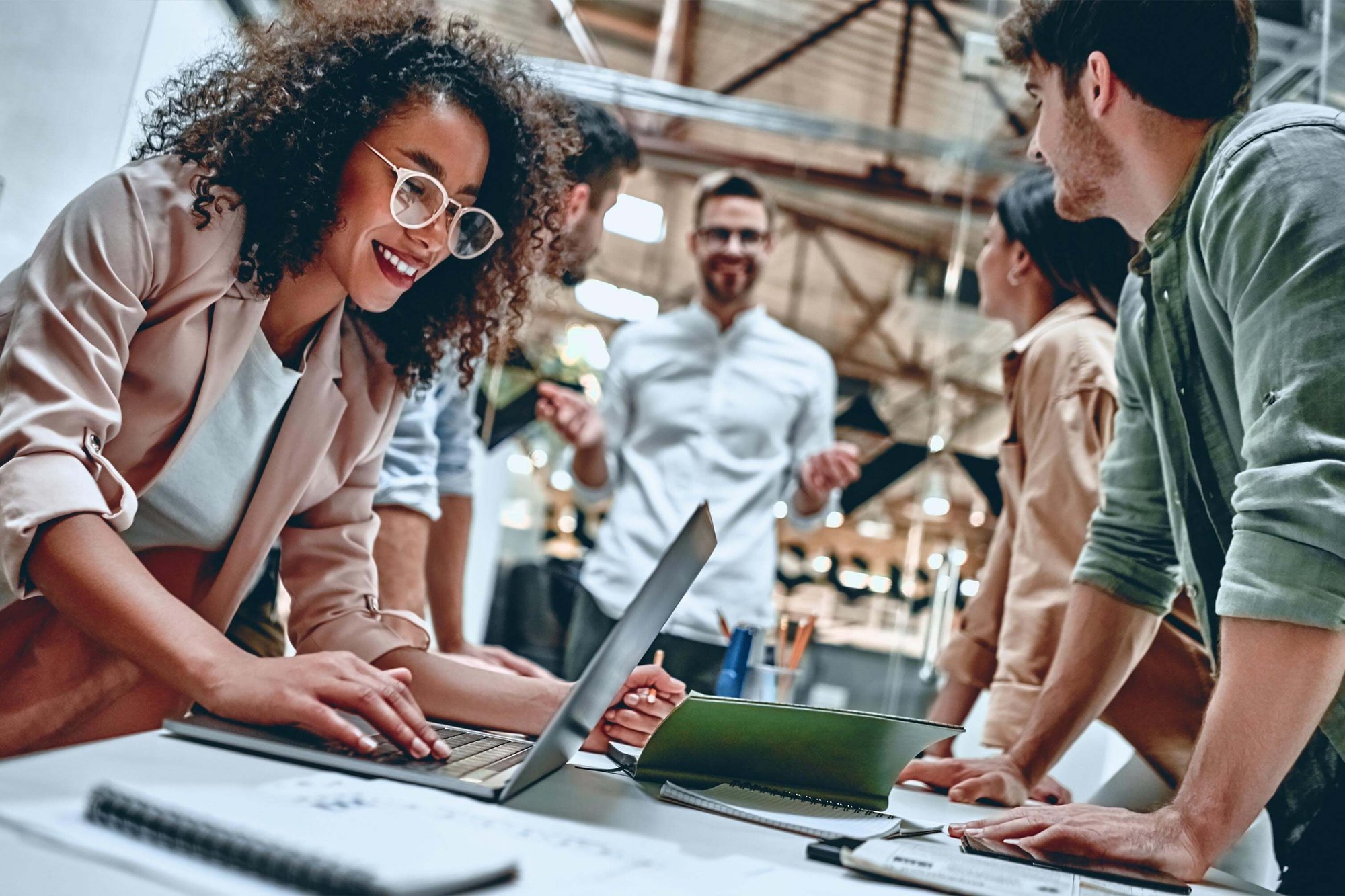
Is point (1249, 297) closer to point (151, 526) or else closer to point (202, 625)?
point (202, 625)

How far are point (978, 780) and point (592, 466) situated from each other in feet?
5.48

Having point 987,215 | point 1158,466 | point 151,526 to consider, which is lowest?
point 151,526

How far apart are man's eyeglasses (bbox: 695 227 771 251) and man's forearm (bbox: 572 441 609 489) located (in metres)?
0.70

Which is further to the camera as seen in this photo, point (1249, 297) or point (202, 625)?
point (1249, 297)

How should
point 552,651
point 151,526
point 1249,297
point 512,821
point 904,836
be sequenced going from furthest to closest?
point 552,651 < point 151,526 < point 1249,297 < point 904,836 < point 512,821

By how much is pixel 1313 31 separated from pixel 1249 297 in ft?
5.45

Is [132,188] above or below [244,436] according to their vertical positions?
above

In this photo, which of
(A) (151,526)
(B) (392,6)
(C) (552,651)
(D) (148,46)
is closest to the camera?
(A) (151,526)

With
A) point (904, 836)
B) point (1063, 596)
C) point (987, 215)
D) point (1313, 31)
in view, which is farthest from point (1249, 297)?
point (987, 215)

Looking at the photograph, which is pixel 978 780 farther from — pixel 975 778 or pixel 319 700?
pixel 319 700

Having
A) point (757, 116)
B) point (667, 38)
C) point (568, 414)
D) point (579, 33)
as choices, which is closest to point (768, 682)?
point (568, 414)

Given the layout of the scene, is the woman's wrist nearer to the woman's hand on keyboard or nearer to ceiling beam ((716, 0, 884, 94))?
the woman's hand on keyboard

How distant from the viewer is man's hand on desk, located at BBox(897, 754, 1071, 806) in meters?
1.36

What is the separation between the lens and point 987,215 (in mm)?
5238
